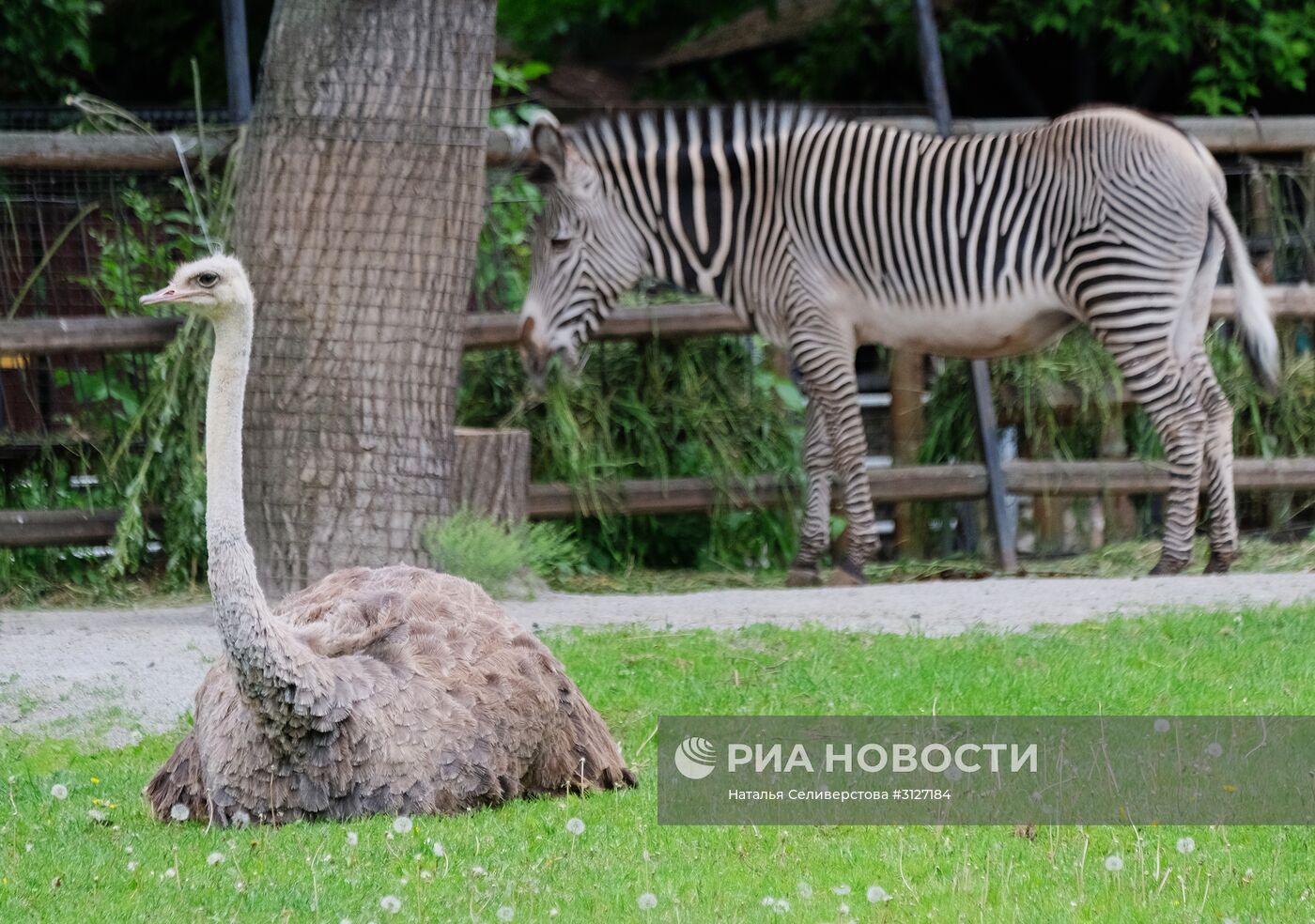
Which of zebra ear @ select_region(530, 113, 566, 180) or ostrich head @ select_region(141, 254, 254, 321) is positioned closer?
ostrich head @ select_region(141, 254, 254, 321)

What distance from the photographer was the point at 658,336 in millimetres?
9383

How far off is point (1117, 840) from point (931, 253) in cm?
525

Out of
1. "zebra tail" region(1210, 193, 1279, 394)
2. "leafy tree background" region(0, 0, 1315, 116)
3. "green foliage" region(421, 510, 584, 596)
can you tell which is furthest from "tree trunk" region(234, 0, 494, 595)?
"leafy tree background" region(0, 0, 1315, 116)

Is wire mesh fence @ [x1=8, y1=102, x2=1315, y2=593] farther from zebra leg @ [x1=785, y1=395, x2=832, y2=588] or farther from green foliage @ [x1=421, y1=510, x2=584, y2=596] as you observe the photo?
zebra leg @ [x1=785, y1=395, x2=832, y2=588]

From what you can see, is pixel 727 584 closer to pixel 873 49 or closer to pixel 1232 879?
pixel 873 49

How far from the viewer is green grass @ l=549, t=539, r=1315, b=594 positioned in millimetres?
9062

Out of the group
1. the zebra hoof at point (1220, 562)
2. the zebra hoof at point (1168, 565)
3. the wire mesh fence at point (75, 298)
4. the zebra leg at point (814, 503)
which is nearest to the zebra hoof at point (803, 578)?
the zebra leg at point (814, 503)

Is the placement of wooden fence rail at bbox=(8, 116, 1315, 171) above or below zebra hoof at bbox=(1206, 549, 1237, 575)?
above

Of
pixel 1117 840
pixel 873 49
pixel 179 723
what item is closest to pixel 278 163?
pixel 179 723

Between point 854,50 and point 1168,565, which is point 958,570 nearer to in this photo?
point 1168,565

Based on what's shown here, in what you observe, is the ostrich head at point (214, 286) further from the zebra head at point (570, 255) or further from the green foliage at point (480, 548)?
the zebra head at point (570, 255)

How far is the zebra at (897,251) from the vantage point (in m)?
8.79

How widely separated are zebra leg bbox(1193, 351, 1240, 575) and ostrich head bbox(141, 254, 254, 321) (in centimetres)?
575
